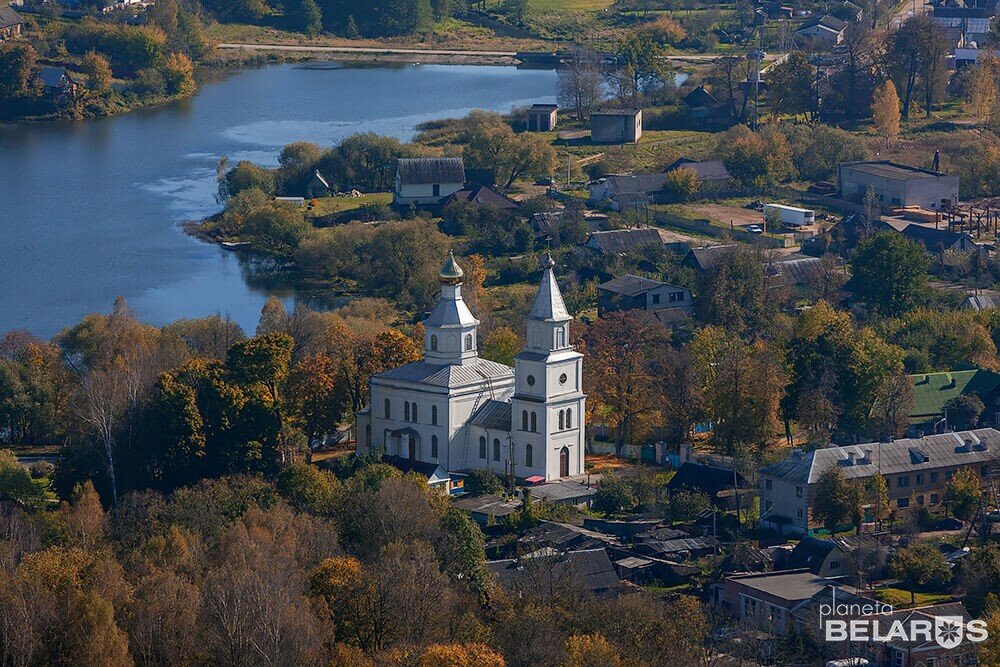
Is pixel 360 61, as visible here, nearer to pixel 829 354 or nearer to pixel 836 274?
pixel 836 274

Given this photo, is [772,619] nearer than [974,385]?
Yes

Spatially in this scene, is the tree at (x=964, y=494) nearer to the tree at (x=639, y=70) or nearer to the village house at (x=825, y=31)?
the tree at (x=639, y=70)

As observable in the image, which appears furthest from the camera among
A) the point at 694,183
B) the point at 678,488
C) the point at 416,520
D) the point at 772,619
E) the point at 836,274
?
the point at 694,183

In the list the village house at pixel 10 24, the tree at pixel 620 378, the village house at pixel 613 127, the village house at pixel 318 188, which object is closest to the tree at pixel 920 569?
the tree at pixel 620 378

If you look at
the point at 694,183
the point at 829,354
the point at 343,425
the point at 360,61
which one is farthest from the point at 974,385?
the point at 360,61

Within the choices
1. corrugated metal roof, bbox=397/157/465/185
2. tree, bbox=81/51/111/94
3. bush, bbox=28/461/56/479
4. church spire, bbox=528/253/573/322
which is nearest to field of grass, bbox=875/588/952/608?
church spire, bbox=528/253/573/322

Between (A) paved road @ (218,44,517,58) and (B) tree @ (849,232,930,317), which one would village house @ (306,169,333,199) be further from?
(A) paved road @ (218,44,517,58)

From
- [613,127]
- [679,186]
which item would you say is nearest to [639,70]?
[613,127]
